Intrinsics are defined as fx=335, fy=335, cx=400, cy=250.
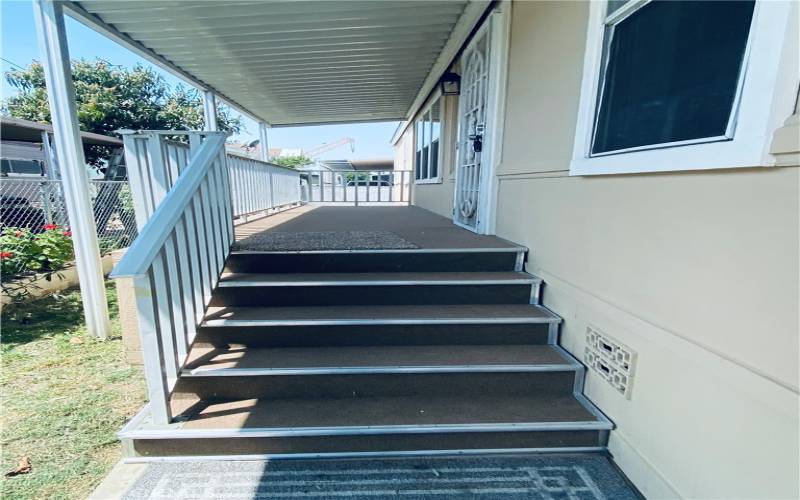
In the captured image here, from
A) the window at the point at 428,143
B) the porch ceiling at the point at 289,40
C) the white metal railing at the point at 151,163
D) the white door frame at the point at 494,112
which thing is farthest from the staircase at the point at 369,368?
the window at the point at 428,143

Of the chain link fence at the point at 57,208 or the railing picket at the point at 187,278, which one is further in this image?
the chain link fence at the point at 57,208

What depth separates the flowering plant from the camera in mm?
3354

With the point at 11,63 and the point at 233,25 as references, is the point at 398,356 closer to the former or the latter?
the point at 233,25

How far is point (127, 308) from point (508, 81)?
3323 millimetres

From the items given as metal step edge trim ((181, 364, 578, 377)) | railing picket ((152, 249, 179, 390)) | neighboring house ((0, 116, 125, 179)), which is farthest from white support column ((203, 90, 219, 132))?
Answer: metal step edge trim ((181, 364, 578, 377))

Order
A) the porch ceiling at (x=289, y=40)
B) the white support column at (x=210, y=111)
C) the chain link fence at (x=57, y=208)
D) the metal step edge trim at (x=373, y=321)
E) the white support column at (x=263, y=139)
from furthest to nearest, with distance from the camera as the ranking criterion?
the white support column at (x=263, y=139), the white support column at (x=210, y=111), the chain link fence at (x=57, y=208), the porch ceiling at (x=289, y=40), the metal step edge trim at (x=373, y=321)

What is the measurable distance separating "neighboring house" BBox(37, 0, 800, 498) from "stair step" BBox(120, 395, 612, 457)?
0.04ft

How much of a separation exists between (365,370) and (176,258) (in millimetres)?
1081

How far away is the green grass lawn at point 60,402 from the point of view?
4.74 feet

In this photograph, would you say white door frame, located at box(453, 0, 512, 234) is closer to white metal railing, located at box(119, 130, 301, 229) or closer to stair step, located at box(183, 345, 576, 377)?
stair step, located at box(183, 345, 576, 377)

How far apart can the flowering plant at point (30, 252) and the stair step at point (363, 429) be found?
329 centimetres

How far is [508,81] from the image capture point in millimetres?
2816

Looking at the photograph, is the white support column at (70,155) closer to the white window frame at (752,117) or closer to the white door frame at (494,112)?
the white door frame at (494,112)

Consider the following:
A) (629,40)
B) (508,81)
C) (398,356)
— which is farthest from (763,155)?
(508,81)
